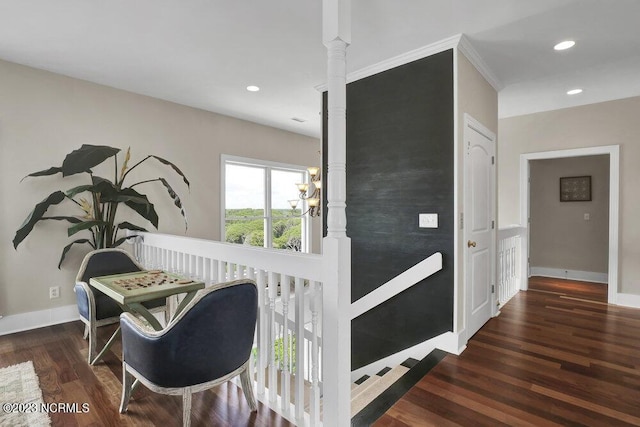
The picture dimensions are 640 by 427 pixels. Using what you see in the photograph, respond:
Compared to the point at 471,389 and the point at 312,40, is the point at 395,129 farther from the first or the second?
the point at 471,389

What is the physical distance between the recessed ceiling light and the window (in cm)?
348

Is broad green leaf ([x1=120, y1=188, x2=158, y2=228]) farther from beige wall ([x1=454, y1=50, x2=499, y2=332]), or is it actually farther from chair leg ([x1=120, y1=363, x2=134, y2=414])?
beige wall ([x1=454, y1=50, x2=499, y2=332])

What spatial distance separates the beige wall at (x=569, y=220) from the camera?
5359 millimetres

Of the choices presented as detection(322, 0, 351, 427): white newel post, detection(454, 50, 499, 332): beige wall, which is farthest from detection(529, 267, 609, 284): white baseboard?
detection(322, 0, 351, 427): white newel post

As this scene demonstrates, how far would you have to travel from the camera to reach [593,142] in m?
4.23

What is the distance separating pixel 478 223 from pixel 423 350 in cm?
133

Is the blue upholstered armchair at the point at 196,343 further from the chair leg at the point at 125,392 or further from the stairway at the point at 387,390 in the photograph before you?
the stairway at the point at 387,390

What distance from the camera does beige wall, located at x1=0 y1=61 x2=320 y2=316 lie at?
10.3 ft

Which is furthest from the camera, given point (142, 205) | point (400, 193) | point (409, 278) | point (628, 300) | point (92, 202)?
point (628, 300)

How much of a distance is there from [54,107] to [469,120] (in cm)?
420

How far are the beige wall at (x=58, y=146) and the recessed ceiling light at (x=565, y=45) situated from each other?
4179 millimetres

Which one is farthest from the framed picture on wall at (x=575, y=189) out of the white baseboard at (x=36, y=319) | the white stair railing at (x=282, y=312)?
the white baseboard at (x=36, y=319)

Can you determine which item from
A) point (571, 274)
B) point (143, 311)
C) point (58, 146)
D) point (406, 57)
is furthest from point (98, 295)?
point (571, 274)

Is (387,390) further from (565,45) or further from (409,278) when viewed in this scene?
(565,45)
